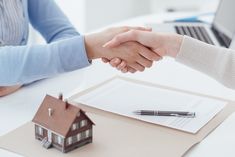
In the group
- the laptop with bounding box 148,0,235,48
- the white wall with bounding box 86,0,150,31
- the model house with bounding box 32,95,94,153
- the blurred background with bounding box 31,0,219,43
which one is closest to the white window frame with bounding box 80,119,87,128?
the model house with bounding box 32,95,94,153

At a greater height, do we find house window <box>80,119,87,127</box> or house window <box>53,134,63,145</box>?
house window <box>80,119,87,127</box>

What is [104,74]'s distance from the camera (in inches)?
50.1

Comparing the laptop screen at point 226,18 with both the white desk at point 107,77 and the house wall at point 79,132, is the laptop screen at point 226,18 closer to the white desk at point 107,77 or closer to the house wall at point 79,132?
the white desk at point 107,77

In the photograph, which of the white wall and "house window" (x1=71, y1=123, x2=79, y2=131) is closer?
"house window" (x1=71, y1=123, x2=79, y2=131)

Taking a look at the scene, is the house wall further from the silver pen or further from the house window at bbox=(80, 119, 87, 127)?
the silver pen

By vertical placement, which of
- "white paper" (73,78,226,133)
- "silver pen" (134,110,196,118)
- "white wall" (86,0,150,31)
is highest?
"silver pen" (134,110,196,118)

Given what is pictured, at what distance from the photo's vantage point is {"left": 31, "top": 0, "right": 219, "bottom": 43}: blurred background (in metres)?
2.56

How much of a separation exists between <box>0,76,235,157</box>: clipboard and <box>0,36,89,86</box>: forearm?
0.60ft

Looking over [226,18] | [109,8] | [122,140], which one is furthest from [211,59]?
[109,8]

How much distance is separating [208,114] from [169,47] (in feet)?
0.75

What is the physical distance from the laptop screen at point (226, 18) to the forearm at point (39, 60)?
0.69 metres

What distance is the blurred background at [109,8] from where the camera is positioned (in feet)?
8.41

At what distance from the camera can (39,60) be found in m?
1.10

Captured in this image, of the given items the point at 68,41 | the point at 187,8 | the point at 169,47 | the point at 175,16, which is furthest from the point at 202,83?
the point at 187,8
